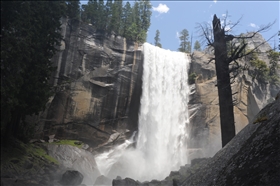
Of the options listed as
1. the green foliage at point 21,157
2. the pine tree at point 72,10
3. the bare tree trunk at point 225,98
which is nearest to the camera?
the bare tree trunk at point 225,98

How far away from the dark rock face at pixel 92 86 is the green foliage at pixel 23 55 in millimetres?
7649

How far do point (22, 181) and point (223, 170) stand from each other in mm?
12384

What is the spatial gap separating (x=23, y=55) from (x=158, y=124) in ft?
55.4

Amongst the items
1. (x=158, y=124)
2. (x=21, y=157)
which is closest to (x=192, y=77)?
(x=158, y=124)

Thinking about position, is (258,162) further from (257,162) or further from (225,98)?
(225,98)

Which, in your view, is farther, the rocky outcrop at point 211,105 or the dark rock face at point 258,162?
the rocky outcrop at point 211,105

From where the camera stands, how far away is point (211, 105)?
25.1 metres

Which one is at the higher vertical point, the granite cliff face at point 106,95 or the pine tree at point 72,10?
the pine tree at point 72,10

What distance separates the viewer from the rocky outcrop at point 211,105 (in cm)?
2389

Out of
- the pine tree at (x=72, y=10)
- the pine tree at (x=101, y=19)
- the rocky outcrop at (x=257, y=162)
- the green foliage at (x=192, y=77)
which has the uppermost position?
the pine tree at (x=101, y=19)

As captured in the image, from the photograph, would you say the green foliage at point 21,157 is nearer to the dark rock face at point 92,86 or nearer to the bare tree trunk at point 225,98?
the dark rock face at point 92,86

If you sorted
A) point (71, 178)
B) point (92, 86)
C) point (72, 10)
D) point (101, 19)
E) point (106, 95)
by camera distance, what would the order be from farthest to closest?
point (101, 19)
point (72, 10)
point (106, 95)
point (92, 86)
point (71, 178)

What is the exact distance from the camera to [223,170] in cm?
334

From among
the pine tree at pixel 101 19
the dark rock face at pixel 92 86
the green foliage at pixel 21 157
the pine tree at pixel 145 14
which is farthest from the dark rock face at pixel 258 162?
the pine tree at pixel 145 14
